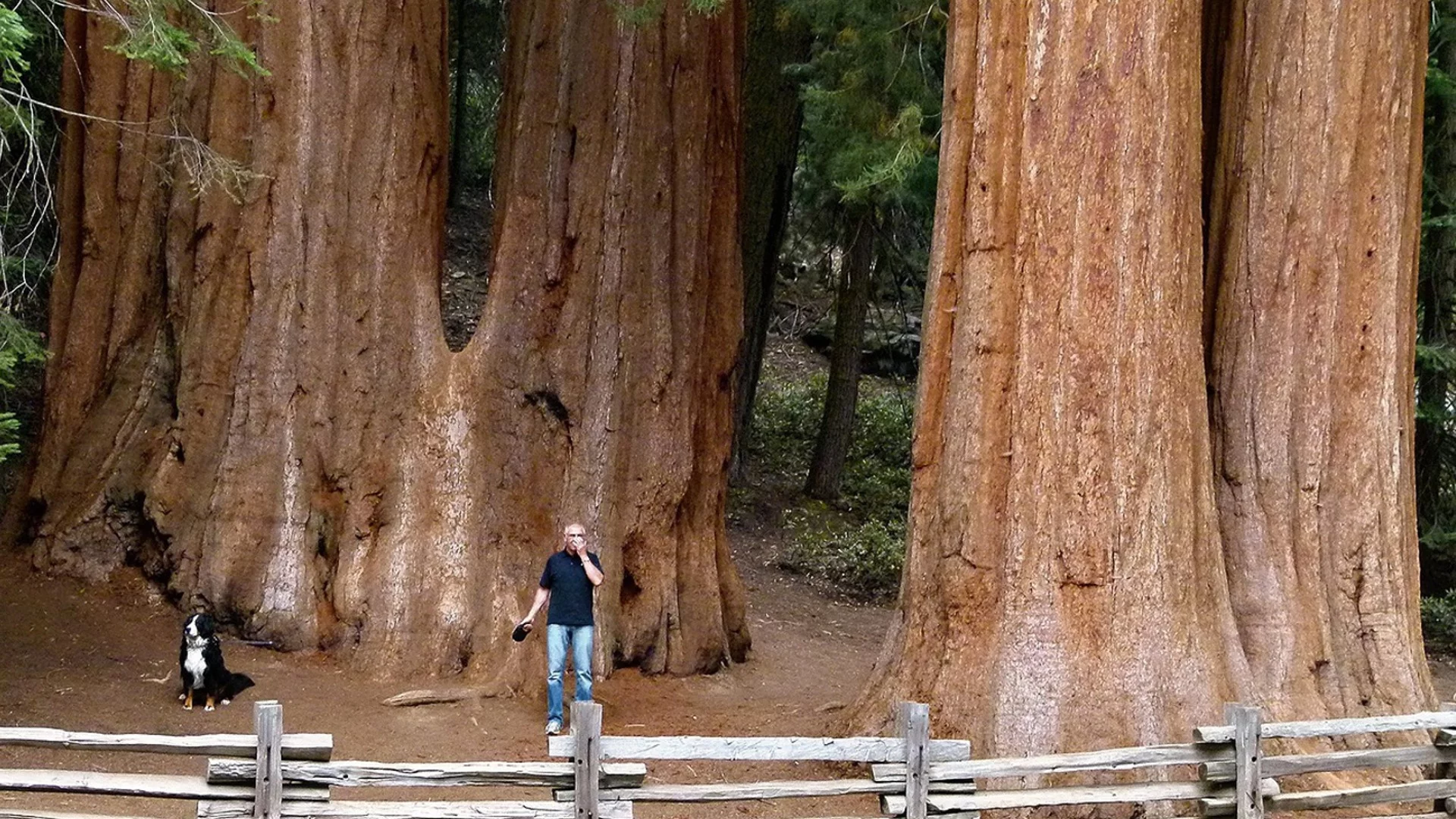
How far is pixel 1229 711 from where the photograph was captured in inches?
345

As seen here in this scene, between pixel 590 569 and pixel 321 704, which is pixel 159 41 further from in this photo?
pixel 321 704

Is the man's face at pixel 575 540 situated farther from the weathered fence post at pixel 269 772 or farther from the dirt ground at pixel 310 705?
the weathered fence post at pixel 269 772

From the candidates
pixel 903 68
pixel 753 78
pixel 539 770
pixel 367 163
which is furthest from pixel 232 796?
pixel 753 78

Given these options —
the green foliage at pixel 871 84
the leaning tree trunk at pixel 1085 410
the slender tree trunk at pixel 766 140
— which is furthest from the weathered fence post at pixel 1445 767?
the slender tree trunk at pixel 766 140

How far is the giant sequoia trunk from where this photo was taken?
1328 cm

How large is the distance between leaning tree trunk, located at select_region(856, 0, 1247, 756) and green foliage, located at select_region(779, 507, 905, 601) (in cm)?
999

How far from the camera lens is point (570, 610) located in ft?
35.4

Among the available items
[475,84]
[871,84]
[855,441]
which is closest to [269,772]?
[871,84]

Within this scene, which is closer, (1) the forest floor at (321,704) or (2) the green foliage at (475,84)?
(1) the forest floor at (321,704)

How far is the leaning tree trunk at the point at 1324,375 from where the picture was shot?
33.4ft

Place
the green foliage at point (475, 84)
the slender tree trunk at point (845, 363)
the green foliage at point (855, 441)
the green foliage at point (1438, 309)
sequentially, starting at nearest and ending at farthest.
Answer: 1. the green foliage at point (1438, 309)
2. the slender tree trunk at point (845, 363)
3. the green foliage at point (855, 441)
4. the green foliage at point (475, 84)

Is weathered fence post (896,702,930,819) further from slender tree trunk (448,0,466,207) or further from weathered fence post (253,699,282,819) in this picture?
slender tree trunk (448,0,466,207)

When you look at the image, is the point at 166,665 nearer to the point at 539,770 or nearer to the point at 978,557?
the point at 539,770

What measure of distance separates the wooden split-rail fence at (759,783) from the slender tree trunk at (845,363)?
1254cm
